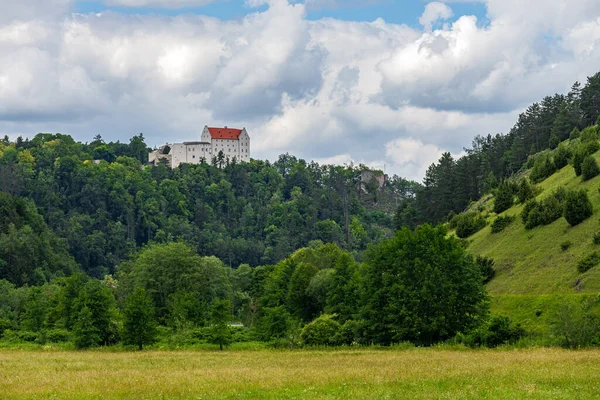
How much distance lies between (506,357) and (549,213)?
39701 millimetres

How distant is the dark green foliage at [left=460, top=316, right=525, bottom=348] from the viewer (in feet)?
168

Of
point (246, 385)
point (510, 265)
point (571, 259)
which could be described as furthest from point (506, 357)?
point (510, 265)

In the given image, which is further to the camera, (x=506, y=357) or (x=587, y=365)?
(x=506, y=357)

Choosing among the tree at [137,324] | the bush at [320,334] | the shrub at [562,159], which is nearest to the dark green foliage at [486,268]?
the bush at [320,334]

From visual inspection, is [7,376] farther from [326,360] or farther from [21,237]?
[21,237]

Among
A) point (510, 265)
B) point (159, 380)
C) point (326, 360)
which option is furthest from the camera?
point (510, 265)

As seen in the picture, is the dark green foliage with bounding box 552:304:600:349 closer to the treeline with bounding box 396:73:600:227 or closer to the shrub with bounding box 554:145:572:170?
the shrub with bounding box 554:145:572:170

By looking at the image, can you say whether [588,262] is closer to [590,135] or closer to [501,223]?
[501,223]

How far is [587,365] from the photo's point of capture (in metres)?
33.8

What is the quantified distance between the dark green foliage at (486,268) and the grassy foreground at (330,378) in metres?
30.1

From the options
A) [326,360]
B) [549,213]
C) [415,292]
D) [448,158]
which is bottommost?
[326,360]

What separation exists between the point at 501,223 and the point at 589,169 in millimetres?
10833

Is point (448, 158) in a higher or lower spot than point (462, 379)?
higher

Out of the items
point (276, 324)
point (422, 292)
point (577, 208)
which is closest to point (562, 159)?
point (577, 208)
